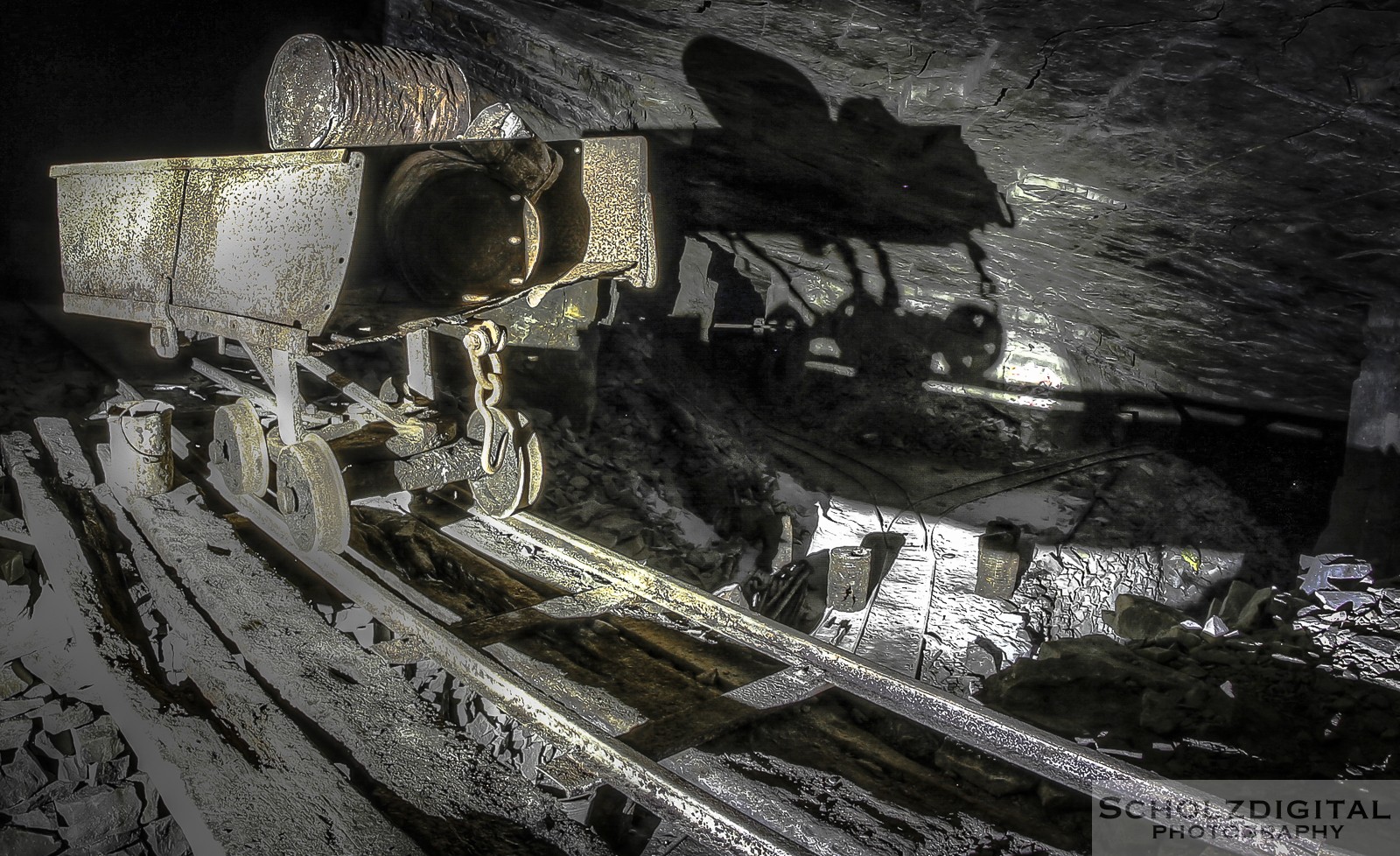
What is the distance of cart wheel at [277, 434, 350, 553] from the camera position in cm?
347

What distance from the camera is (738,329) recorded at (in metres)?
7.63

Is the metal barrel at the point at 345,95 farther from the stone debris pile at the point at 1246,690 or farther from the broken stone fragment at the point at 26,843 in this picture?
the stone debris pile at the point at 1246,690

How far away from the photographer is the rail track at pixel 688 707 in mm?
2182

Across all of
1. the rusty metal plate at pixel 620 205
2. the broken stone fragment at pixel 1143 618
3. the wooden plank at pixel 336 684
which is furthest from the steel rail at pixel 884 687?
the broken stone fragment at pixel 1143 618

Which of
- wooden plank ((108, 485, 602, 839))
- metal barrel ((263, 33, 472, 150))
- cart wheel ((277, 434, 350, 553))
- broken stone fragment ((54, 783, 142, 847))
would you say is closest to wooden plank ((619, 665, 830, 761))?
wooden plank ((108, 485, 602, 839))

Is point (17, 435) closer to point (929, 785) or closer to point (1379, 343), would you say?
point (929, 785)

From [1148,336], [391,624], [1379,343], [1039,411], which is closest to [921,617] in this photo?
[1039,411]

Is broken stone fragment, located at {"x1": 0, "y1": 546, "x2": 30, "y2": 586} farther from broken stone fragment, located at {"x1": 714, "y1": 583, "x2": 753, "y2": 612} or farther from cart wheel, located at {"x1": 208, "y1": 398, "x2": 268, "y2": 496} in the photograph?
broken stone fragment, located at {"x1": 714, "y1": 583, "x2": 753, "y2": 612}

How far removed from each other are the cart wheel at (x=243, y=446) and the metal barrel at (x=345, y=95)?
4.40 feet

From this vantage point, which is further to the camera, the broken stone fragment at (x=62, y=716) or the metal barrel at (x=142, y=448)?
the metal barrel at (x=142, y=448)

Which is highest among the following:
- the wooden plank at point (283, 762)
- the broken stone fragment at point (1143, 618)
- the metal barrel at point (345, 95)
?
the metal barrel at point (345, 95)

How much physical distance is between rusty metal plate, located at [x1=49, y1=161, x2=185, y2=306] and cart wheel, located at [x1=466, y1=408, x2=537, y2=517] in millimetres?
1708

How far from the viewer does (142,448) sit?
4.06 meters

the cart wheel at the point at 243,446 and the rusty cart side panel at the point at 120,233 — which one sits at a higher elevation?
the rusty cart side panel at the point at 120,233
